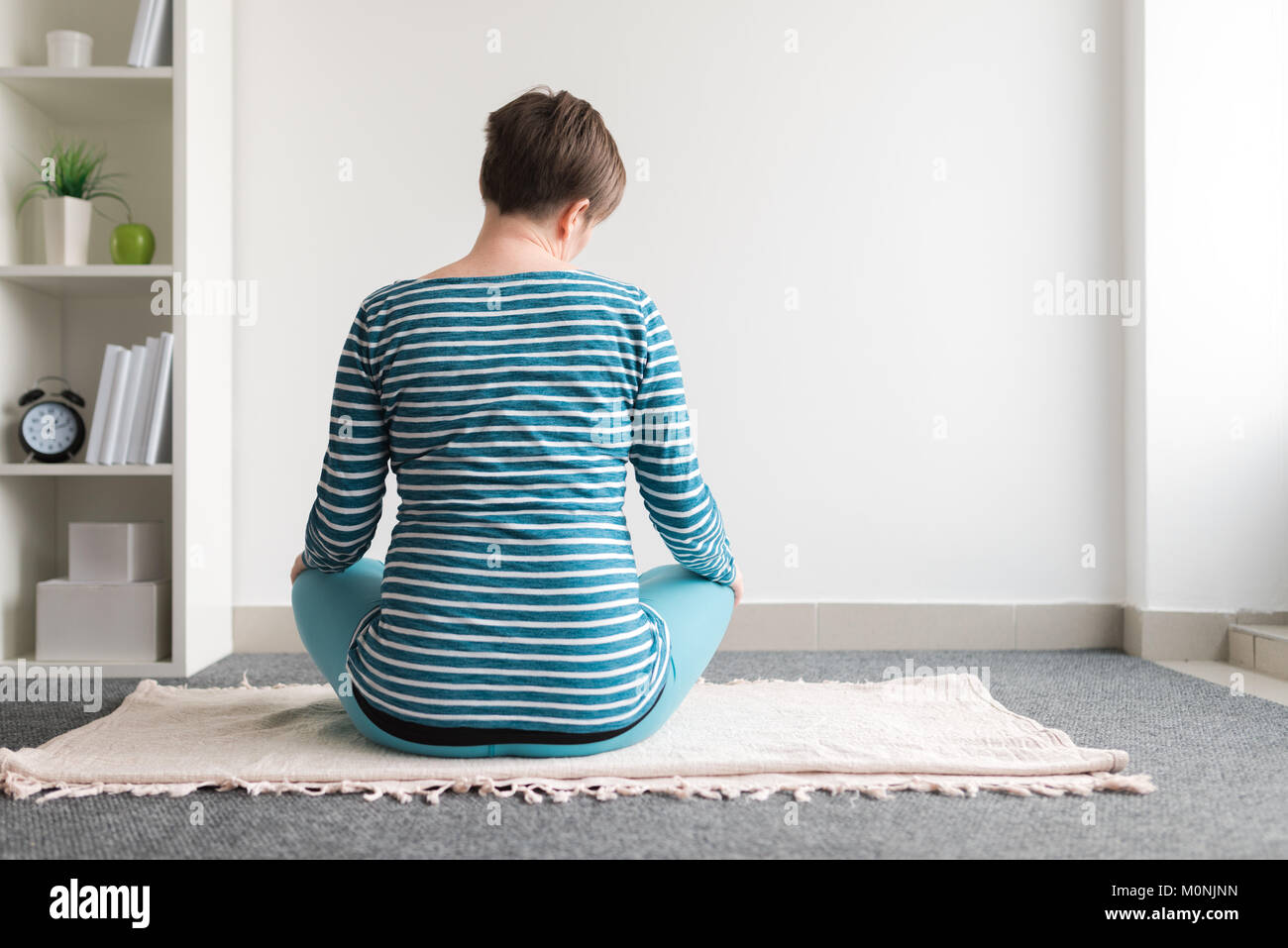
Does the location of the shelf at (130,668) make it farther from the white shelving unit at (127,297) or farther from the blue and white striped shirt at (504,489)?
the blue and white striped shirt at (504,489)

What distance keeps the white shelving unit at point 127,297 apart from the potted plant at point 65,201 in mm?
43

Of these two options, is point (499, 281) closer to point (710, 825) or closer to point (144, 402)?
point (710, 825)

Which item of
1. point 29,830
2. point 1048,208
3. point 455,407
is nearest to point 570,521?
point 455,407

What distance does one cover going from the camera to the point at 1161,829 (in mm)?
1163

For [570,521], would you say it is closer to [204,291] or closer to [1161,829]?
[1161,829]

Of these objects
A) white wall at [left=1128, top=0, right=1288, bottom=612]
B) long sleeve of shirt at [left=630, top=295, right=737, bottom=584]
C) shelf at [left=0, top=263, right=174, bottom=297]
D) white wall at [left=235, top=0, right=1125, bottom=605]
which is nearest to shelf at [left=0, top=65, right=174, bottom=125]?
white wall at [left=235, top=0, right=1125, bottom=605]

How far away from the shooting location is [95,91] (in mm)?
2271

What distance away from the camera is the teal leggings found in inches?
54.2

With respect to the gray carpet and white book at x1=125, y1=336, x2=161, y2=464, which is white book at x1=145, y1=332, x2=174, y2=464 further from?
the gray carpet

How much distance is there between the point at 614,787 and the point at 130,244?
5.65 feet

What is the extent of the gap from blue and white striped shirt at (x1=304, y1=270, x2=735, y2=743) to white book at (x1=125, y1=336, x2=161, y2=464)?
3.65 ft

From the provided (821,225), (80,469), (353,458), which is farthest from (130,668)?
(821,225)

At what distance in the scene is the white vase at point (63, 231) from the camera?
2.22 m

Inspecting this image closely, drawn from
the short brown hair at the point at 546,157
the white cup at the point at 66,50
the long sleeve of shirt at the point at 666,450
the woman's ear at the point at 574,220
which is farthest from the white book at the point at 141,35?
the long sleeve of shirt at the point at 666,450
